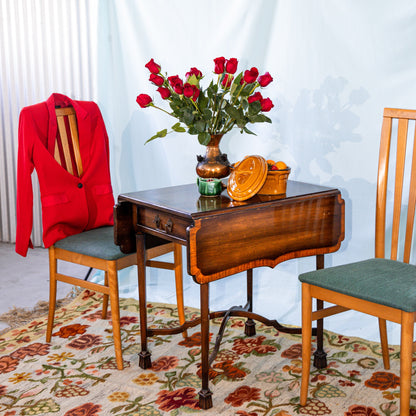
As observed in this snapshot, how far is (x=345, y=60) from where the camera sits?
111 inches

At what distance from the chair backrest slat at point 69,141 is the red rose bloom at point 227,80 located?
90cm

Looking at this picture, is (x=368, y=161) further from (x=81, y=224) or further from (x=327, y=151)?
(x=81, y=224)

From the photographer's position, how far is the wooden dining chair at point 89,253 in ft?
8.16

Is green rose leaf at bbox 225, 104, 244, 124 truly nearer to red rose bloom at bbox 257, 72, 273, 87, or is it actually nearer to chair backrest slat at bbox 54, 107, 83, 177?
red rose bloom at bbox 257, 72, 273, 87

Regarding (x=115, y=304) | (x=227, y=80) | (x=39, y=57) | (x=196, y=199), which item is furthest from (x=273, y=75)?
(x=39, y=57)

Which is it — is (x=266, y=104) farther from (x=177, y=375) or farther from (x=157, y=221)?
(x=177, y=375)

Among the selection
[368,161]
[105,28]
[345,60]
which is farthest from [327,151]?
[105,28]

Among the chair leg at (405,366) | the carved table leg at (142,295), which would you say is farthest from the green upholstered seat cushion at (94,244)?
the chair leg at (405,366)

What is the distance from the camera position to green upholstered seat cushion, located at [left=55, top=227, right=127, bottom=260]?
2.48 metres

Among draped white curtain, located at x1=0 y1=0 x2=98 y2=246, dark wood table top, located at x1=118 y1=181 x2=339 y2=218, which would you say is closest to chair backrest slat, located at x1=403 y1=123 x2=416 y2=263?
dark wood table top, located at x1=118 y1=181 x2=339 y2=218

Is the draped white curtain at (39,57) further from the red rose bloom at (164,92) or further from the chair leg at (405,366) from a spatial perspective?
the chair leg at (405,366)

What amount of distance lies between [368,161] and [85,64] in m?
2.17

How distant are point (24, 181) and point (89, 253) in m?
0.49

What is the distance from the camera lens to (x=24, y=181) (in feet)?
8.76
